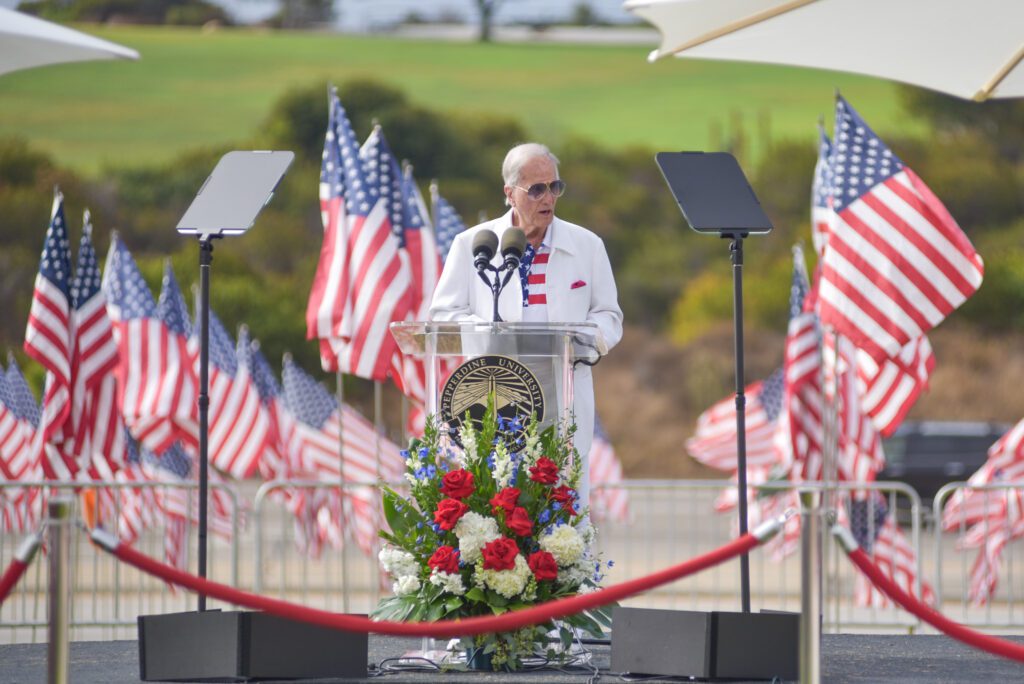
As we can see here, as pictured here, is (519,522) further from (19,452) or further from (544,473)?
(19,452)

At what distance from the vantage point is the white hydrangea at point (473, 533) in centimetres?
586

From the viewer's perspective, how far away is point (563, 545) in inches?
232

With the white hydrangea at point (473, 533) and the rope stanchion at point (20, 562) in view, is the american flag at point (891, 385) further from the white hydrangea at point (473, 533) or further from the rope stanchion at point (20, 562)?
the rope stanchion at point (20, 562)

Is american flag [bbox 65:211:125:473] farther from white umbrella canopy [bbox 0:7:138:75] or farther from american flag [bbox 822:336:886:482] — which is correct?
american flag [bbox 822:336:886:482]

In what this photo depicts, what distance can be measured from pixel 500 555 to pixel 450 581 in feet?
0.80

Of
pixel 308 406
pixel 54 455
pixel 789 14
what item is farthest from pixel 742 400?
pixel 308 406

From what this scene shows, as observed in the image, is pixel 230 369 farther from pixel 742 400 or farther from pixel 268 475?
pixel 742 400

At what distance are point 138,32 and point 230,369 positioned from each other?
110ft

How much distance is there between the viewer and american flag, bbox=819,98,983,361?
1025cm

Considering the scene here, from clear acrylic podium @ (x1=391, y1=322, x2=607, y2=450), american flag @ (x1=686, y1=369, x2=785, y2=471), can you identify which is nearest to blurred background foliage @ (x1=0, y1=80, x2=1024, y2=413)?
american flag @ (x1=686, y1=369, x2=785, y2=471)

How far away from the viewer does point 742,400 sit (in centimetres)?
711

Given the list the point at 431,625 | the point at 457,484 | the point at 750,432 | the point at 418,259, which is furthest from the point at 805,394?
the point at 431,625

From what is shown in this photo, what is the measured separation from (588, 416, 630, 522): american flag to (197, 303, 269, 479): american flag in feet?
11.0

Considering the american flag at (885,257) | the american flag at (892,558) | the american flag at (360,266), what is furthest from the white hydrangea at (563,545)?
the american flag at (892,558)
